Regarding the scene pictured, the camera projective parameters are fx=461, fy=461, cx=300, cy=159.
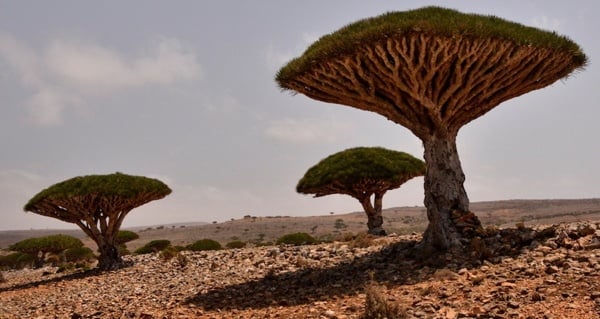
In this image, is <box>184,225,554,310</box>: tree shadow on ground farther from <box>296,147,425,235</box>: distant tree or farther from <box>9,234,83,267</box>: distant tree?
<box>9,234,83,267</box>: distant tree

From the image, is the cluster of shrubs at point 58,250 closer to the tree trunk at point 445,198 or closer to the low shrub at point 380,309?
the tree trunk at point 445,198

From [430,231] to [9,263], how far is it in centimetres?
4566

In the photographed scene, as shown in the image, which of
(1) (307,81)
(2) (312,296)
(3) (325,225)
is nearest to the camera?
(2) (312,296)

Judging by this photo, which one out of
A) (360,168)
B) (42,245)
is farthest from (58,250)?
(360,168)

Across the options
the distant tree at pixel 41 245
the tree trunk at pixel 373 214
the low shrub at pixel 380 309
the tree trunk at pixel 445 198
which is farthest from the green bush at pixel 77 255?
the low shrub at pixel 380 309

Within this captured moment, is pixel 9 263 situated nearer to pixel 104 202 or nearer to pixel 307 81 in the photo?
pixel 104 202

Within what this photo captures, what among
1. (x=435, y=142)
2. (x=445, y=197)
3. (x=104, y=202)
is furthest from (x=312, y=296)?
(x=104, y=202)

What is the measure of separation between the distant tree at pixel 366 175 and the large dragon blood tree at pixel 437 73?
1259cm

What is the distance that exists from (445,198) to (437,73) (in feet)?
10.1

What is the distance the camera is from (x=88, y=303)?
12555 mm

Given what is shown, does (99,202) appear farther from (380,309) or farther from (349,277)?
(380,309)

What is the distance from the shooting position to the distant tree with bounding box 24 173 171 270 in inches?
819

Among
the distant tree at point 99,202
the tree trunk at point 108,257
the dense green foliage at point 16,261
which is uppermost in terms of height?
the distant tree at point 99,202

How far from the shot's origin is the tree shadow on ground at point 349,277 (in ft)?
31.4
